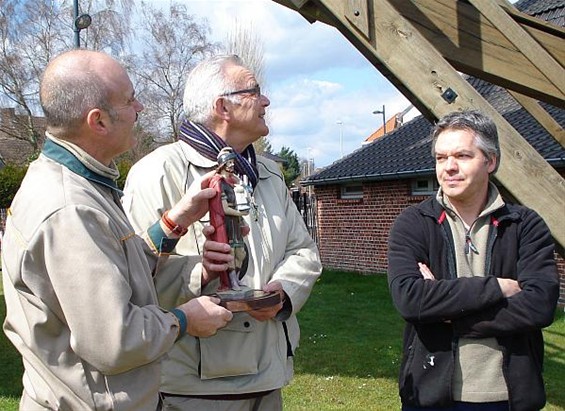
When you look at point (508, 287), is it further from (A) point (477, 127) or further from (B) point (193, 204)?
(B) point (193, 204)

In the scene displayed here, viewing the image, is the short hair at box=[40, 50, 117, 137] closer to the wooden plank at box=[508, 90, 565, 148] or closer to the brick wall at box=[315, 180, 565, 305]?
the wooden plank at box=[508, 90, 565, 148]

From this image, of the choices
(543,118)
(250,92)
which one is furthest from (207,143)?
(543,118)

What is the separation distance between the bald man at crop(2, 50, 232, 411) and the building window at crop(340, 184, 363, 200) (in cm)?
1432

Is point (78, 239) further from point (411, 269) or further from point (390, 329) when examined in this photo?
point (390, 329)

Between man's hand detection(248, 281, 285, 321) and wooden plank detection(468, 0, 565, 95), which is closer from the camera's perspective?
man's hand detection(248, 281, 285, 321)

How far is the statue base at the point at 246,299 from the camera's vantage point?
2.29 metres

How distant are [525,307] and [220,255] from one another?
3.85ft

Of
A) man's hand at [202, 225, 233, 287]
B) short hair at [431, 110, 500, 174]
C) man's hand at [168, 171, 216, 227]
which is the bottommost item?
man's hand at [202, 225, 233, 287]

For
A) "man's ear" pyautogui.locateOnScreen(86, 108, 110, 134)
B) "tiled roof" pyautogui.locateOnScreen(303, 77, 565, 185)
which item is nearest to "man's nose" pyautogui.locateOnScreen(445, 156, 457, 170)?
"man's ear" pyautogui.locateOnScreen(86, 108, 110, 134)

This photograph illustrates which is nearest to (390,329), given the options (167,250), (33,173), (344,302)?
(344,302)

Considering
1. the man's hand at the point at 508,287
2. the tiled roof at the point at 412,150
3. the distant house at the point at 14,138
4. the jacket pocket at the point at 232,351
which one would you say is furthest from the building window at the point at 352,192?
the distant house at the point at 14,138

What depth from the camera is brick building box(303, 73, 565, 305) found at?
46.1 feet

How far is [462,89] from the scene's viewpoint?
3094mm

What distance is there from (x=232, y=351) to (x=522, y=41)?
199cm
